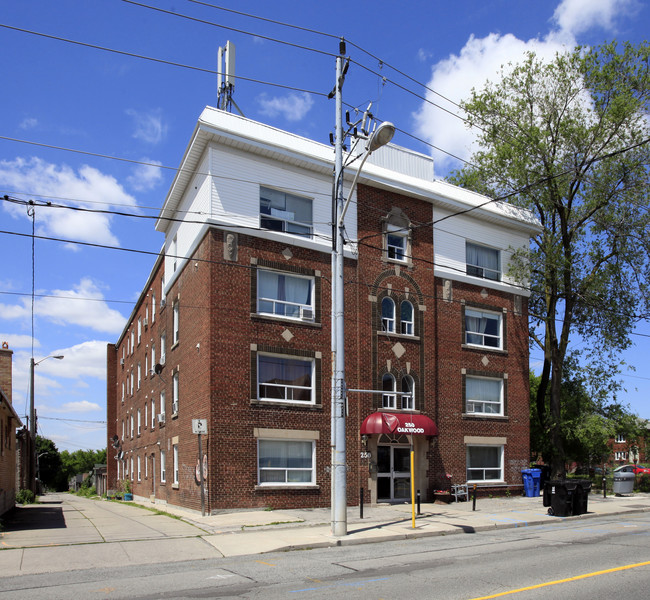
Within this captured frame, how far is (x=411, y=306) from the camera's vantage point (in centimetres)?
2570

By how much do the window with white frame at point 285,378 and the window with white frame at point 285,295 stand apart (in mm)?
1542

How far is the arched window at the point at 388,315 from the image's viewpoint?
24.9m

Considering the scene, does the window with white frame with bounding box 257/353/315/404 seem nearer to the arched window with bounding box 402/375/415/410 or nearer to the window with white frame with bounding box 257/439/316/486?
the window with white frame with bounding box 257/439/316/486

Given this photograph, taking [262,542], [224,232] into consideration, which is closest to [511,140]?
[224,232]

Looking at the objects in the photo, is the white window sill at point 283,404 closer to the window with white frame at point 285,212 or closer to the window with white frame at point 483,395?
the window with white frame at point 285,212

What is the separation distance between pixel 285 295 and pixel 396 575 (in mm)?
13337

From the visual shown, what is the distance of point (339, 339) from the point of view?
1614 centimetres

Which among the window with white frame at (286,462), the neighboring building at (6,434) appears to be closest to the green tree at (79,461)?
the neighboring building at (6,434)

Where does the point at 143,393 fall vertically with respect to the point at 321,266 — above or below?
below

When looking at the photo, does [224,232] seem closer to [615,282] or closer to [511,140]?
[511,140]

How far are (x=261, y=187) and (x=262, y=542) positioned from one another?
12.2m

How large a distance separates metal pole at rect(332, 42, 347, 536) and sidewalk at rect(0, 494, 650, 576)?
711 millimetres

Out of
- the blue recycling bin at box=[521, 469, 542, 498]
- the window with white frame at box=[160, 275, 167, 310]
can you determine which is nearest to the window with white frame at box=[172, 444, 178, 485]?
the window with white frame at box=[160, 275, 167, 310]

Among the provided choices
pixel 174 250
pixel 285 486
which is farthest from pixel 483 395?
pixel 174 250
